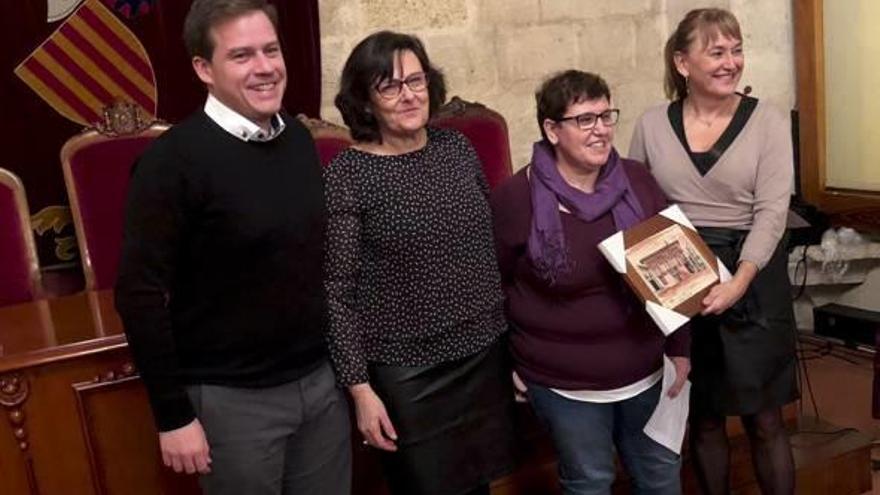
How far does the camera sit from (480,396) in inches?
74.4

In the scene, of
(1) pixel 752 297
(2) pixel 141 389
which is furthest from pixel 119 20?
(1) pixel 752 297

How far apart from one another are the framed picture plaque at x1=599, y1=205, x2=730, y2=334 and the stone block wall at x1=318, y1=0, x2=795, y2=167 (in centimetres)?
164

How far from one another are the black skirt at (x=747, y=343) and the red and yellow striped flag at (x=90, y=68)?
1.77 meters

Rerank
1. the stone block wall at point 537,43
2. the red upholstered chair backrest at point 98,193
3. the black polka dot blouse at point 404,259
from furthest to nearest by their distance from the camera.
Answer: the stone block wall at point 537,43, the red upholstered chair backrest at point 98,193, the black polka dot blouse at point 404,259

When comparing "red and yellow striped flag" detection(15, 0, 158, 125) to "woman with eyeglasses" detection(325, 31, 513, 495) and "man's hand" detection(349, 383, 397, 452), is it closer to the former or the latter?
"woman with eyeglasses" detection(325, 31, 513, 495)

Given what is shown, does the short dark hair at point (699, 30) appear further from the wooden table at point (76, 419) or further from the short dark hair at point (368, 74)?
the wooden table at point (76, 419)

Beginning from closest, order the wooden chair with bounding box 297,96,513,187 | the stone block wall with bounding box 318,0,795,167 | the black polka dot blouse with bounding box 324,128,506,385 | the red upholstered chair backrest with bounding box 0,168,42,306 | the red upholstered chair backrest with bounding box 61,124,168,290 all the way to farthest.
Result: 1. the black polka dot blouse with bounding box 324,128,506,385
2. the red upholstered chair backrest with bounding box 0,168,42,306
3. the red upholstered chair backrest with bounding box 61,124,168,290
4. the wooden chair with bounding box 297,96,513,187
5. the stone block wall with bounding box 318,0,795,167

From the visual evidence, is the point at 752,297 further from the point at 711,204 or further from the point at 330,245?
the point at 330,245

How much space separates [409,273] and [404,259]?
3 cm

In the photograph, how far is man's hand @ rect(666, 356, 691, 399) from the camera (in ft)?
6.38

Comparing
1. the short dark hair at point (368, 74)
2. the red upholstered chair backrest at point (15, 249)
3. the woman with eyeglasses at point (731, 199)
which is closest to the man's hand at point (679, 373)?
the woman with eyeglasses at point (731, 199)

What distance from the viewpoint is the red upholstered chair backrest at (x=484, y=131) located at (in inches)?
118

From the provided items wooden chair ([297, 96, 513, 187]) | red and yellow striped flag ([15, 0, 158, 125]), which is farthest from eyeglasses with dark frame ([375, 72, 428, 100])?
red and yellow striped flag ([15, 0, 158, 125])

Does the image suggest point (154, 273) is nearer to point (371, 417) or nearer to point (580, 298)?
point (371, 417)
